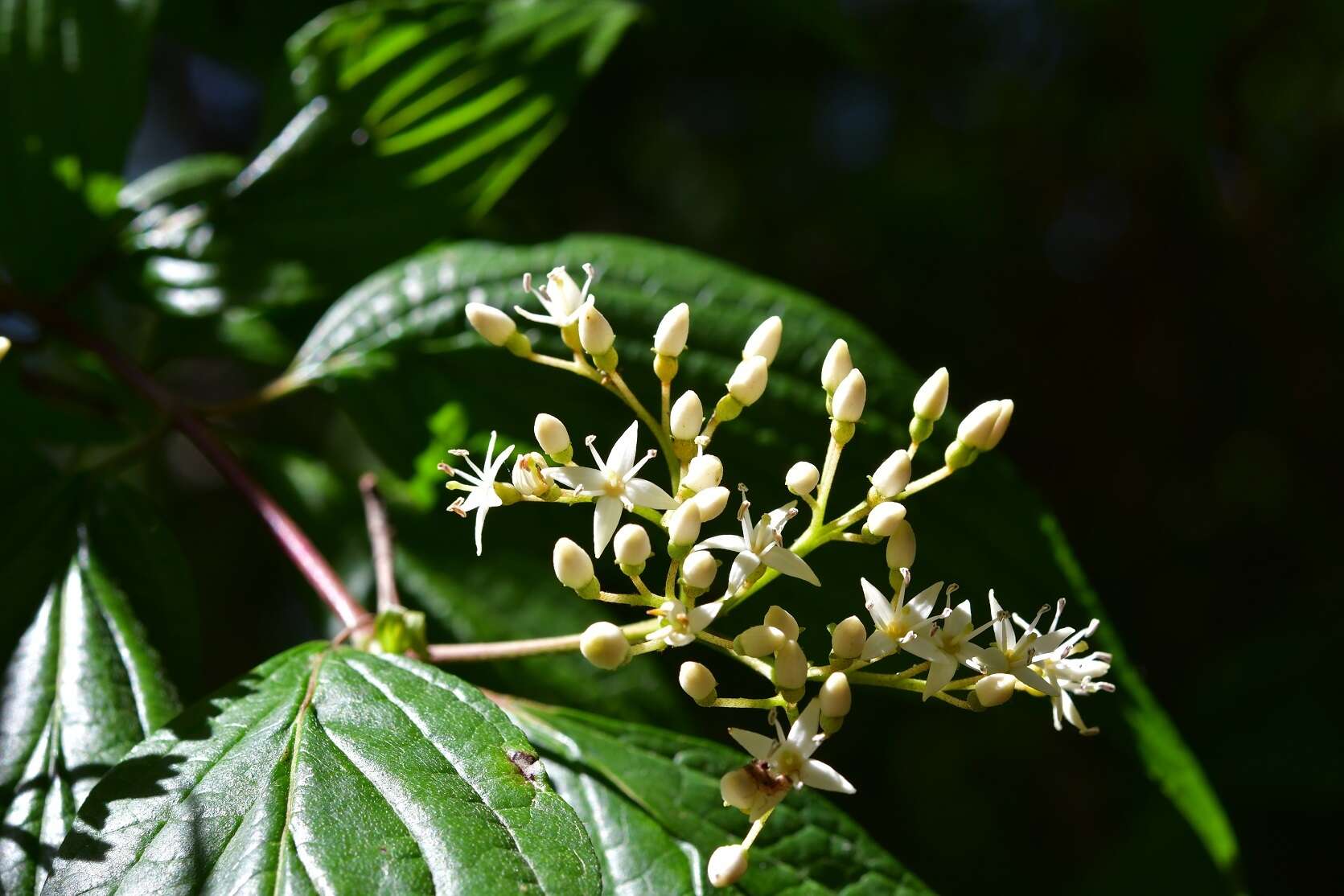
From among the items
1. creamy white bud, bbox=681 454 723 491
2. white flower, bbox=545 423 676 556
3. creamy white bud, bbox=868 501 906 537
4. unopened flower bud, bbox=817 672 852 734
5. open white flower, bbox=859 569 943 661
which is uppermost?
white flower, bbox=545 423 676 556

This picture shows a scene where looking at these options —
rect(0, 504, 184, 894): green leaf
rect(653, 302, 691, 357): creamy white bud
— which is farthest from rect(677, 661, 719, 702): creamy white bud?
rect(0, 504, 184, 894): green leaf

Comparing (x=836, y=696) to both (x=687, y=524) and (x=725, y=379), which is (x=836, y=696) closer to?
(x=687, y=524)

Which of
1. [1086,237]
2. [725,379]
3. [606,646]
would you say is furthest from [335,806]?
[1086,237]

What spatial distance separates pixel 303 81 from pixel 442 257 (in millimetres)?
266

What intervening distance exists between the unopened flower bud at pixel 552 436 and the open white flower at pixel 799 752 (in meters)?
0.21

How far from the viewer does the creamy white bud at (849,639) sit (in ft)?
2.03

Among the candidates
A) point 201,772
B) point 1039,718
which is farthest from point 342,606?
point 1039,718

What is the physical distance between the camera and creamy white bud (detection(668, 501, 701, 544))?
63 cm

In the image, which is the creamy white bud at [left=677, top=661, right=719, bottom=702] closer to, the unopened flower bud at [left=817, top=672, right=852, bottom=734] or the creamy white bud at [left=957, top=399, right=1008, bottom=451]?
the unopened flower bud at [left=817, top=672, right=852, bottom=734]

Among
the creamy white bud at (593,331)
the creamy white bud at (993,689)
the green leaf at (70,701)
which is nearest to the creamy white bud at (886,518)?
the creamy white bud at (993,689)

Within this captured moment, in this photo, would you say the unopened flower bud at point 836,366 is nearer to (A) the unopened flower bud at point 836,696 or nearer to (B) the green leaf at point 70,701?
(A) the unopened flower bud at point 836,696

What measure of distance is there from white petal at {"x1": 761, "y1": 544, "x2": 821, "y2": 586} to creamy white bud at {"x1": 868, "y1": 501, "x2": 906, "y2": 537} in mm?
62

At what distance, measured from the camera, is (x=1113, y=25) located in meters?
1.97

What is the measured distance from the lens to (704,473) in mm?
651
